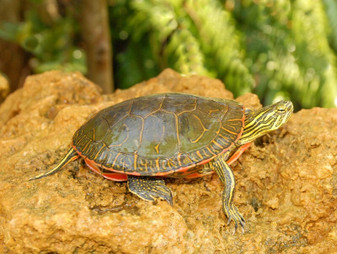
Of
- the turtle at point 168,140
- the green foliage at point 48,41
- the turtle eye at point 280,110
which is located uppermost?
the turtle eye at point 280,110

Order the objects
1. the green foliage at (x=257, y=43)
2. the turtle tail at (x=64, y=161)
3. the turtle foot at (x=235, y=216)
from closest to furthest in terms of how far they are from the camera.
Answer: the turtle foot at (x=235, y=216) < the turtle tail at (x=64, y=161) < the green foliage at (x=257, y=43)

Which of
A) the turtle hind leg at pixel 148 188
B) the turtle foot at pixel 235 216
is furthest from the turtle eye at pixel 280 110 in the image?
the turtle hind leg at pixel 148 188

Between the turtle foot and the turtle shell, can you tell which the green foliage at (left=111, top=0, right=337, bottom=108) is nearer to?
the turtle shell

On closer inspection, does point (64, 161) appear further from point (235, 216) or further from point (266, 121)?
point (266, 121)

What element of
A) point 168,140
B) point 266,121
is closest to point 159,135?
point 168,140

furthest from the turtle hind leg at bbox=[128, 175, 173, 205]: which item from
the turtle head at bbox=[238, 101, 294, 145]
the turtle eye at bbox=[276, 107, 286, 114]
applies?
the turtle eye at bbox=[276, 107, 286, 114]

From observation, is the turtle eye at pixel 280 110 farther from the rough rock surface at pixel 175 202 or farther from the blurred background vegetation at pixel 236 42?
the blurred background vegetation at pixel 236 42

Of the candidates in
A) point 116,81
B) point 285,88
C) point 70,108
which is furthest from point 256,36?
point 70,108
